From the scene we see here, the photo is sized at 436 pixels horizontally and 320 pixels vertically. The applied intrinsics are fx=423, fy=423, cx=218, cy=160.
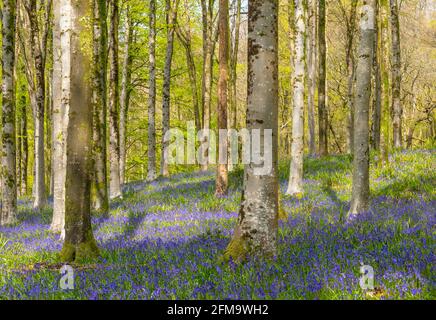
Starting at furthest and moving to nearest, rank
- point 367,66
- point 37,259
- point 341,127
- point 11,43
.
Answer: point 341,127 → point 11,43 → point 367,66 → point 37,259

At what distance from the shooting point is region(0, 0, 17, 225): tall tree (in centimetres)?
1245

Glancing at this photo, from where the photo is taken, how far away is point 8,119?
12523 millimetres

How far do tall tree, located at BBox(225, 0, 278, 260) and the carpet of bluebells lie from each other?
13.8 inches

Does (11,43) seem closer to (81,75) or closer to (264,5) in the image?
(81,75)

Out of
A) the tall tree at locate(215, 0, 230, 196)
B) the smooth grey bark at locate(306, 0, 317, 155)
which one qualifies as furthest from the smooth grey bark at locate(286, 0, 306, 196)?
the smooth grey bark at locate(306, 0, 317, 155)

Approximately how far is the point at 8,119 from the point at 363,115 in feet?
33.0

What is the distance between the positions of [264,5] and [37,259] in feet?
17.5

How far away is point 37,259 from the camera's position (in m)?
6.97

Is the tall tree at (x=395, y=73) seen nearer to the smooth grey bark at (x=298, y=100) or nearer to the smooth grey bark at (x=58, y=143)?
the smooth grey bark at (x=298, y=100)

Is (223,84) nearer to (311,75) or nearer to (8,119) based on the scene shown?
(8,119)

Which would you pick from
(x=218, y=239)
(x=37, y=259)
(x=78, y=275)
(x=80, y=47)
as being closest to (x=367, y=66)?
(x=218, y=239)

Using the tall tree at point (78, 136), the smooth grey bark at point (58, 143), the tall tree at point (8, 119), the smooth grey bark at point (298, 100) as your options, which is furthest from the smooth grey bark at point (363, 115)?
the tall tree at point (8, 119)

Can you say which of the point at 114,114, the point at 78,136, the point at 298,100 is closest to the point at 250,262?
the point at 78,136

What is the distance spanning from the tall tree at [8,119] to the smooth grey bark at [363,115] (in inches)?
384
